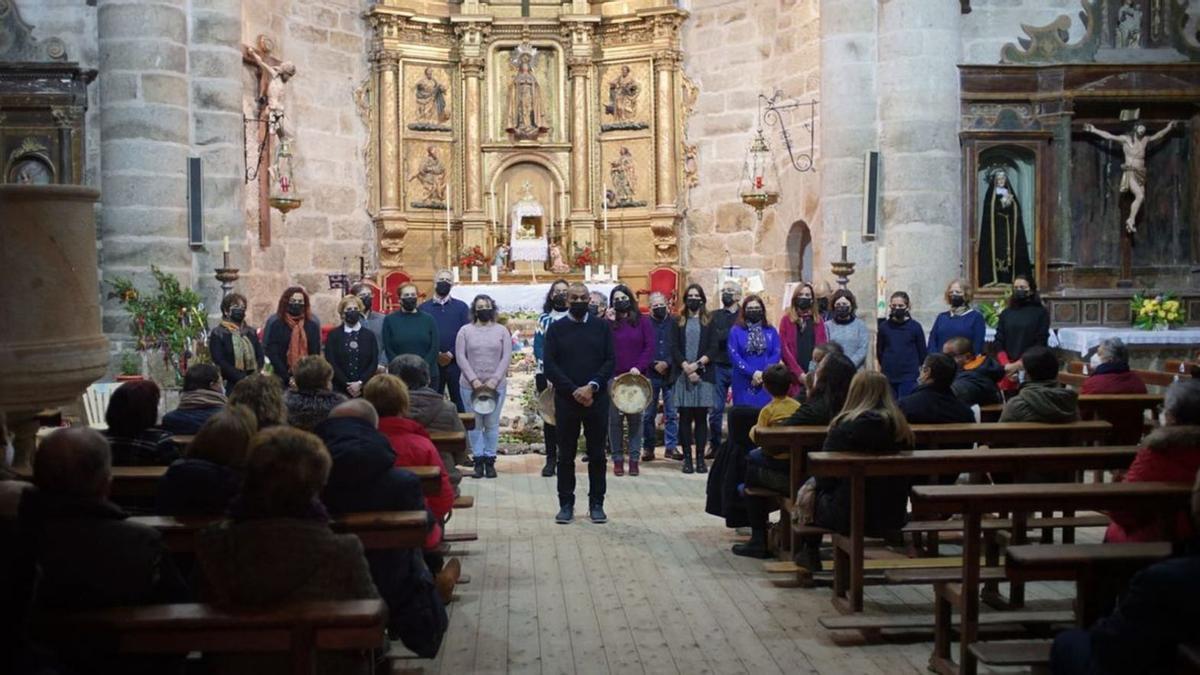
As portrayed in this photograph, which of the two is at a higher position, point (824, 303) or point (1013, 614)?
point (824, 303)

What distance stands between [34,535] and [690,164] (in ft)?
47.1

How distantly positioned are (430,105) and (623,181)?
2.81m

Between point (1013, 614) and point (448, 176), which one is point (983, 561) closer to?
point (1013, 614)

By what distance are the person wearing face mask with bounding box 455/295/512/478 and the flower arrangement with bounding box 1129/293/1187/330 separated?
6348 mm

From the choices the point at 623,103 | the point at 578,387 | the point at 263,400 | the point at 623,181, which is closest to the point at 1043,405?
the point at 578,387

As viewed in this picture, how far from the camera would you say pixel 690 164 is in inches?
679

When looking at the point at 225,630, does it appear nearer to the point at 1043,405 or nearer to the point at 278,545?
the point at 278,545

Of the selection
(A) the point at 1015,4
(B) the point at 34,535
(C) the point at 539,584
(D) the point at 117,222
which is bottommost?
(C) the point at 539,584

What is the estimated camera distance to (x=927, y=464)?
19.0ft

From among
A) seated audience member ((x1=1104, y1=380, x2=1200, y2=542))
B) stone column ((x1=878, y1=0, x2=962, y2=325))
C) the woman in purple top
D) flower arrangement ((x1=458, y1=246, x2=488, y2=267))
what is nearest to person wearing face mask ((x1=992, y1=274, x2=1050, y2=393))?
Result: stone column ((x1=878, y1=0, x2=962, y2=325))

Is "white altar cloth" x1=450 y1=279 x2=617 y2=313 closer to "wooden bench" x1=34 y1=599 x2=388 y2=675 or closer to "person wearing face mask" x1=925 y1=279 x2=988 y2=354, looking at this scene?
"person wearing face mask" x1=925 y1=279 x2=988 y2=354

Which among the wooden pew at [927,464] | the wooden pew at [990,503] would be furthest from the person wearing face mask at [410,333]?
the wooden pew at [990,503]

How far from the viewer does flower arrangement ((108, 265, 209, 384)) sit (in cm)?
1146

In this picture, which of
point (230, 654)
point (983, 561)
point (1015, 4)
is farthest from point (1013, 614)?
point (1015, 4)
